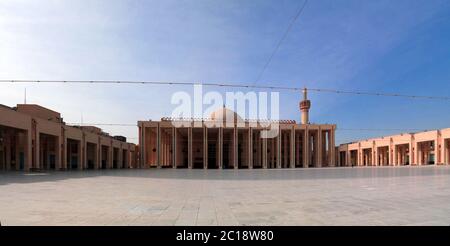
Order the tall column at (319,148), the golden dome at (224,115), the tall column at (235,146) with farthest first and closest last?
the tall column at (319,148) → the golden dome at (224,115) → the tall column at (235,146)

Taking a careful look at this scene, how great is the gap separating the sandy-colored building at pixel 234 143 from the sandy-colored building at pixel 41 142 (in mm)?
8581

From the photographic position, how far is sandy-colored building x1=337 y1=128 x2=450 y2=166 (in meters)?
60.7

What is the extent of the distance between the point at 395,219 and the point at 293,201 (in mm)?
3417

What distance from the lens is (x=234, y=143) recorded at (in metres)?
64.1

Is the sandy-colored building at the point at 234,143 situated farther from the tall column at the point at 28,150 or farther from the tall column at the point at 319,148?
the tall column at the point at 28,150

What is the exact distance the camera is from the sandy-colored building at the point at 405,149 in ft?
199

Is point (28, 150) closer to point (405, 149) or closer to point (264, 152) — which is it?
point (264, 152)

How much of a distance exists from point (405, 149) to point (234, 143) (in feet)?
135

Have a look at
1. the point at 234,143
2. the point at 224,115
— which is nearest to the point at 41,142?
the point at 234,143

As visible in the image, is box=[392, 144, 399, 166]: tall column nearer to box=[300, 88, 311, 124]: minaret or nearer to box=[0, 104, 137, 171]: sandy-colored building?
box=[300, 88, 311, 124]: minaret

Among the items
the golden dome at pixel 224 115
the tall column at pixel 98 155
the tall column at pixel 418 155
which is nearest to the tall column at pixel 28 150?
the tall column at pixel 98 155

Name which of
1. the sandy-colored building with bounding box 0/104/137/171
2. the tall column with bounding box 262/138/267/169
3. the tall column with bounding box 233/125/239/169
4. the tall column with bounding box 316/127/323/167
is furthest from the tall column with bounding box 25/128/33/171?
the tall column with bounding box 316/127/323/167
